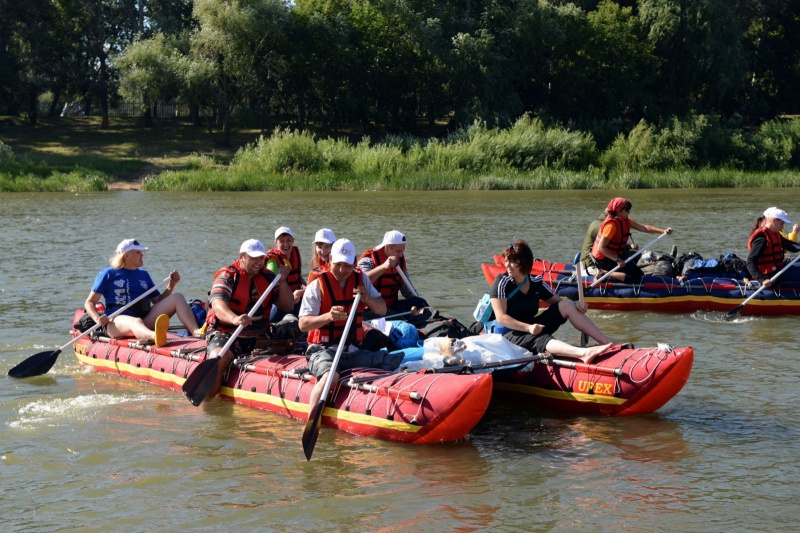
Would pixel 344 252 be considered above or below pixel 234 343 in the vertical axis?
above

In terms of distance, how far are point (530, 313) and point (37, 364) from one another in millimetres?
5470

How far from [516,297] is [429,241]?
13.9m

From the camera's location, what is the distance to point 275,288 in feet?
34.3

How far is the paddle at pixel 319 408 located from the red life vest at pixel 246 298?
154 cm

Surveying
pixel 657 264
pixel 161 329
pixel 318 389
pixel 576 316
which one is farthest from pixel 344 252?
pixel 657 264

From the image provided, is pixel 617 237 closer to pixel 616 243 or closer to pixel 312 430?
pixel 616 243

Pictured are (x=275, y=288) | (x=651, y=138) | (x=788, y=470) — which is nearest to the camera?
(x=788, y=470)

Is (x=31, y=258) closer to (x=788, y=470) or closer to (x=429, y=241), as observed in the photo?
(x=429, y=241)

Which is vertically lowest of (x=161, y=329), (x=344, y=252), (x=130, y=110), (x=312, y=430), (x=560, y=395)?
(x=312, y=430)

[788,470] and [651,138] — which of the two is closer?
[788,470]

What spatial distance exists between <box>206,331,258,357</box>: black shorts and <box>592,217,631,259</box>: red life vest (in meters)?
6.14

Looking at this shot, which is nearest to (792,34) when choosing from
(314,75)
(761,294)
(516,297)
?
(314,75)

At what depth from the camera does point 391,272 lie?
11.4 m

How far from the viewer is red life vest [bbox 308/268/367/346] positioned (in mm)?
9188
